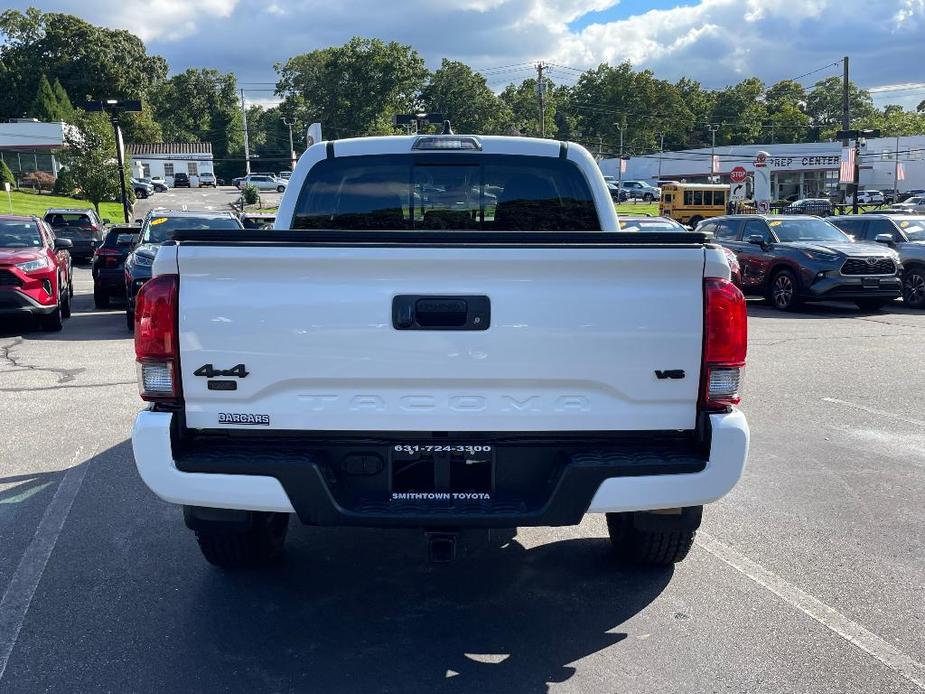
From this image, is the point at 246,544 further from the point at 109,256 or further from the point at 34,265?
the point at 109,256

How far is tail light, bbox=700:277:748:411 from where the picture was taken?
345 cm

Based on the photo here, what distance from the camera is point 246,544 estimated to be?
4.39 metres

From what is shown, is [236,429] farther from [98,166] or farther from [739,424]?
[98,166]

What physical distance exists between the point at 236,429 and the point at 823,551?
3.28 meters

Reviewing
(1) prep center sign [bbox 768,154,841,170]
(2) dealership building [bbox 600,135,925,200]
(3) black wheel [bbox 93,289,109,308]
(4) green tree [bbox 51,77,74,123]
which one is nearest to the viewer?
(3) black wheel [bbox 93,289,109,308]

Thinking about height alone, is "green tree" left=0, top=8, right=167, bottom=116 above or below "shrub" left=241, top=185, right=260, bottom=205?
above

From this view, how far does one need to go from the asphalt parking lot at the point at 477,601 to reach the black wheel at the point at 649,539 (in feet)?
0.31

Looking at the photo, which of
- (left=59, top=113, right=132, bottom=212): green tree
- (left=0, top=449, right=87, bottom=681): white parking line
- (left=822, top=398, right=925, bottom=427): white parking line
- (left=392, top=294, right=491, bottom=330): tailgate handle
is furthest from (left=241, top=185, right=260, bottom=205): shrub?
(left=392, top=294, right=491, bottom=330): tailgate handle

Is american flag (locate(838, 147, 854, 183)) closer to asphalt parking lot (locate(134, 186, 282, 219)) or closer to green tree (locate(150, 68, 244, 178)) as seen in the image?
asphalt parking lot (locate(134, 186, 282, 219))

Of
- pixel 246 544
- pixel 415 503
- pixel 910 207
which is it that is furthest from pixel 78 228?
pixel 910 207

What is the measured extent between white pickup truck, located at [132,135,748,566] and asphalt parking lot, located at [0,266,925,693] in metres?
0.62

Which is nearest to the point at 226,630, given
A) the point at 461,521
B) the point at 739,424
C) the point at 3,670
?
the point at 3,670

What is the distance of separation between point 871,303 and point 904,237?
1.62m

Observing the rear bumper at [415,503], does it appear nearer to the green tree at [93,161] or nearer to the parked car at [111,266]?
the parked car at [111,266]
